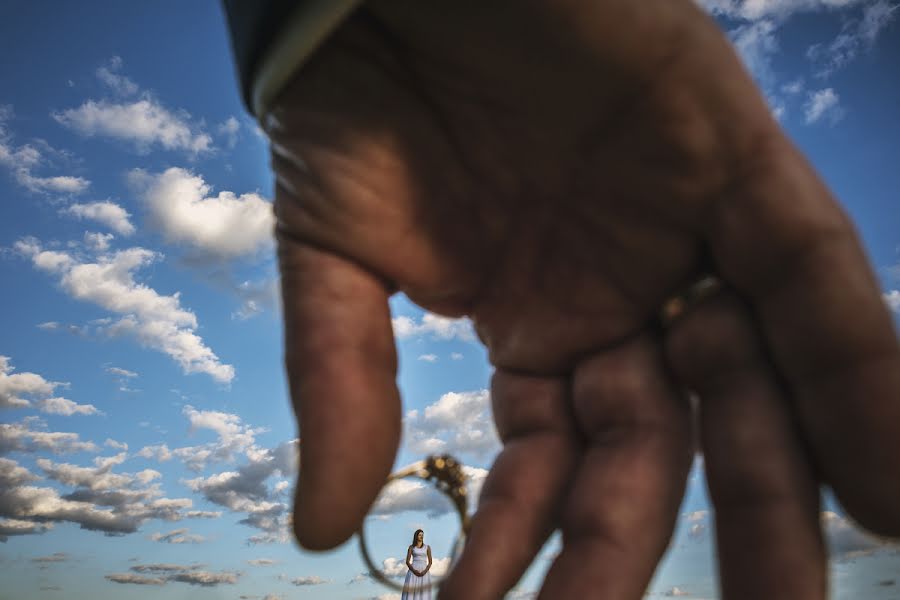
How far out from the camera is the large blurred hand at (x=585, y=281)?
1.32 m

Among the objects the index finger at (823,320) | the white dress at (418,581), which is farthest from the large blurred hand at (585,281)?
the white dress at (418,581)

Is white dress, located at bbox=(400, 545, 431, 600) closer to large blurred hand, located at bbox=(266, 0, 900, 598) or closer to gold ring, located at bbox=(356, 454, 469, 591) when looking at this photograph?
gold ring, located at bbox=(356, 454, 469, 591)

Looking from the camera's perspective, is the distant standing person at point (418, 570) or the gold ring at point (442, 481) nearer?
the gold ring at point (442, 481)

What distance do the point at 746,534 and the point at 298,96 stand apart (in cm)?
159

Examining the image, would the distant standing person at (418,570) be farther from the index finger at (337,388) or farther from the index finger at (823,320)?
the index finger at (823,320)

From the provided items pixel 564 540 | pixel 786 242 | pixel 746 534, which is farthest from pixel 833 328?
pixel 564 540

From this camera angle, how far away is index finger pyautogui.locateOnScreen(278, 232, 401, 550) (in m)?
1.55

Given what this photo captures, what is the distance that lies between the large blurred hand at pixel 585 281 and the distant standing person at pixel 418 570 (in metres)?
3.31

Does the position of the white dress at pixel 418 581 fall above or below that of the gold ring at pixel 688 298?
below

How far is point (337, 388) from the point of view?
1.60 metres

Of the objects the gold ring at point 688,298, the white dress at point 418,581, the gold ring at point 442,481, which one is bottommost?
the white dress at point 418,581

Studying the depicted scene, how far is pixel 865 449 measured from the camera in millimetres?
1241

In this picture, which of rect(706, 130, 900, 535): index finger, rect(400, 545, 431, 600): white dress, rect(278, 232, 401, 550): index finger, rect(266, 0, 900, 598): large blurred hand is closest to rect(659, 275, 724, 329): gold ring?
rect(266, 0, 900, 598): large blurred hand

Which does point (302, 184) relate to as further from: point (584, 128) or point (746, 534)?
point (746, 534)
